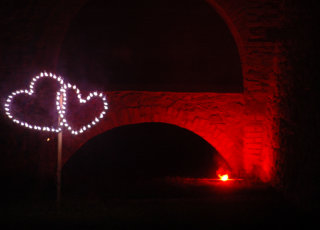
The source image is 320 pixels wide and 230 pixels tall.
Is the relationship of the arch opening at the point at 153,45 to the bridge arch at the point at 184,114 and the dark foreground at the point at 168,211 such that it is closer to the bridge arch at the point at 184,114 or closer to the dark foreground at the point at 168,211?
the bridge arch at the point at 184,114

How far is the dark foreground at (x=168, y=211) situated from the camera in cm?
483

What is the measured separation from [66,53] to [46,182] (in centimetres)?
A: 270

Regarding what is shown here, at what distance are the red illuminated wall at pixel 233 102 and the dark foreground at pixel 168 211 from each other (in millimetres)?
873

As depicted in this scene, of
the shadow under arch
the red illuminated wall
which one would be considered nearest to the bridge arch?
the red illuminated wall

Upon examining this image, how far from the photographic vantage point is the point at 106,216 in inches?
199

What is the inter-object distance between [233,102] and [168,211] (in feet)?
9.32

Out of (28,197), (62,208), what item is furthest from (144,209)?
(28,197)

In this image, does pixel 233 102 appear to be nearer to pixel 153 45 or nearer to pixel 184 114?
pixel 184 114

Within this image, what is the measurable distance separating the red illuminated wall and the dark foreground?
0.87 m

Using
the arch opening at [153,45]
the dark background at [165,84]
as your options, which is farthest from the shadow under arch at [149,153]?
the arch opening at [153,45]

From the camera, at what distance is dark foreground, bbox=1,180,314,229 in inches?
190

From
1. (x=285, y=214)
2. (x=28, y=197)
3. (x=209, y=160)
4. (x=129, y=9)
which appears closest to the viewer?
(x=285, y=214)

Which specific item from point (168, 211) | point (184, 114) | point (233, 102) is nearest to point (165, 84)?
point (184, 114)

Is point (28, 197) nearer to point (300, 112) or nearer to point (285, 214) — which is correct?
point (285, 214)
